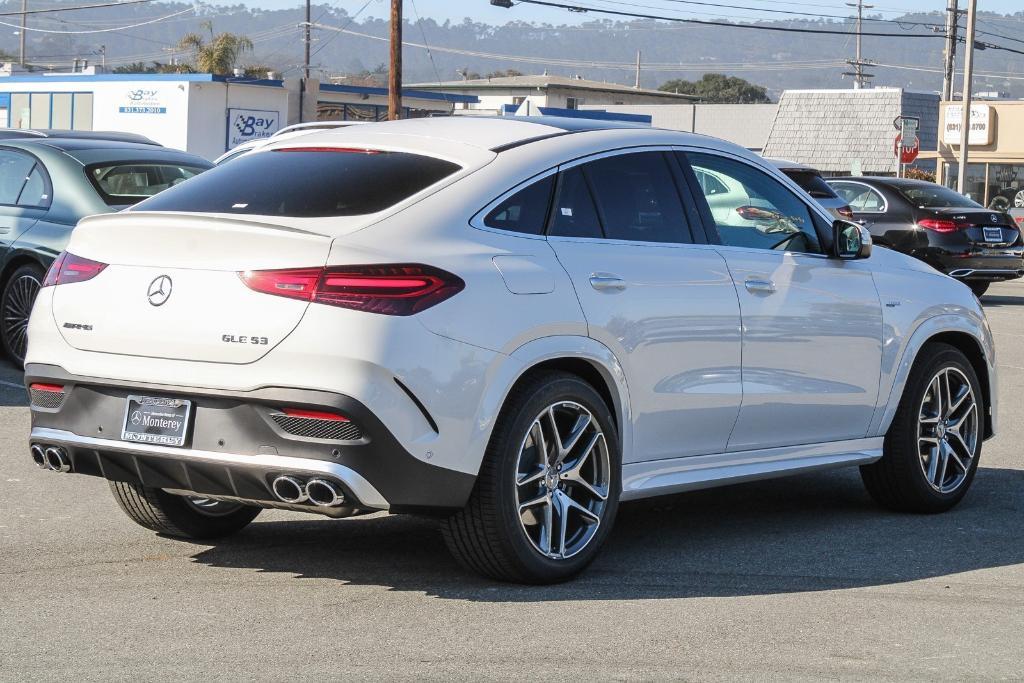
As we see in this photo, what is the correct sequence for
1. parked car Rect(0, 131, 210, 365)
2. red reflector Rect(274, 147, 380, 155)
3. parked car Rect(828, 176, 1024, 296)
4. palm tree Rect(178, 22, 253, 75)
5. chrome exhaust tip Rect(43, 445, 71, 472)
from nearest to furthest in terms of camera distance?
1. chrome exhaust tip Rect(43, 445, 71, 472)
2. red reflector Rect(274, 147, 380, 155)
3. parked car Rect(0, 131, 210, 365)
4. parked car Rect(828, 176, 1024, 296)
5. palm tree Rect(178, 22, 253, 75)

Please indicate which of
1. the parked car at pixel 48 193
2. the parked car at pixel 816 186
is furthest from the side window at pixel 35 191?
the parked car at pixel 816 186

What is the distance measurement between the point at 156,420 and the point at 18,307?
6778 millimetres

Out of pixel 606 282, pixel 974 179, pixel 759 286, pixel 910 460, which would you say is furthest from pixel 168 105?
pixel 606 282

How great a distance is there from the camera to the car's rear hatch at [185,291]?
17.1 feet

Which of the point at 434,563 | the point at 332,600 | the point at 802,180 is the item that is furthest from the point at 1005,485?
the point at 802,180

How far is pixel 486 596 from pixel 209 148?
144 feet

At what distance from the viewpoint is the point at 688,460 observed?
6379 mm

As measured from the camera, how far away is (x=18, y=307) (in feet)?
38.2

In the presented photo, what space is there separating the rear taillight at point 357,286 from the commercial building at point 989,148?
50.3 meters

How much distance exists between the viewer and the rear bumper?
5109 mm

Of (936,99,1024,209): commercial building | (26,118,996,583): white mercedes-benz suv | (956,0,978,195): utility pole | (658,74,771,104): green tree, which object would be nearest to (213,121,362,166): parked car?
(26,118,996,583): white mercedes-benz suv

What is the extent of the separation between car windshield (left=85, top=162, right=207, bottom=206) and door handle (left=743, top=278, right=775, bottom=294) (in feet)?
20.1

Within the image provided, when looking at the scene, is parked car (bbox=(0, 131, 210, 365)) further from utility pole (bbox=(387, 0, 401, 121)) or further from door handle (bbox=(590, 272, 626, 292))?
utility pole (bbox=(387, 0, 401, 121))

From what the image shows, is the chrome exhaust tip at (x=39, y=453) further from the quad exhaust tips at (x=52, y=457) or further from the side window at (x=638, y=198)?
the side window at (x=638, y=198)
